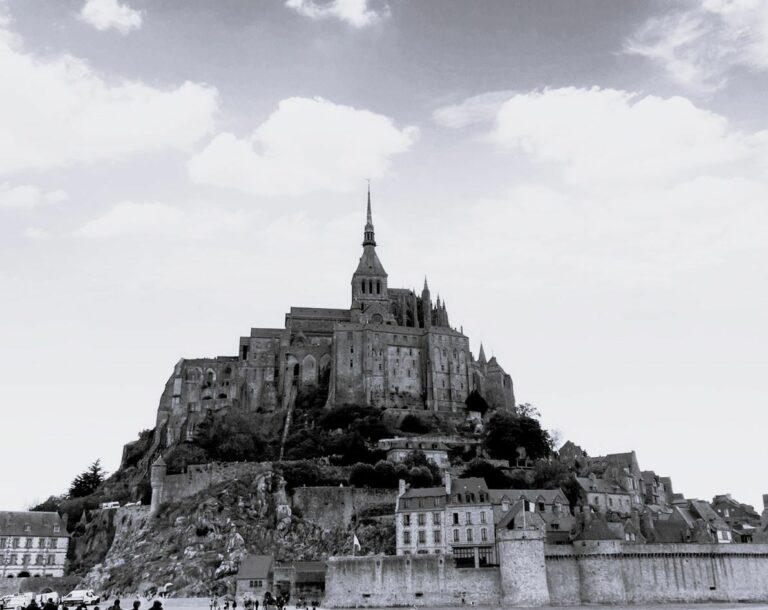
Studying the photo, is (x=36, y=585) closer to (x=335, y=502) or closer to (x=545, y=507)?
(x=335, y=502)

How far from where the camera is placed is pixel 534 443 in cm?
8638

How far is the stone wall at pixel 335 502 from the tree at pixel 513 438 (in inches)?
696

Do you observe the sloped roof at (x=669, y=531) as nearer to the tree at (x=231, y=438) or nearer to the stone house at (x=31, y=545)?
the tree at (x=231, y=438)

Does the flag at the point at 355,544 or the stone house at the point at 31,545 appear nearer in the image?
the flag at the point at 355,544

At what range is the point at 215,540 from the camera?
217 feet

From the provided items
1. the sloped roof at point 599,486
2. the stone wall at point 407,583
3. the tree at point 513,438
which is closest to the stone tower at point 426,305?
the tree at point 513,438

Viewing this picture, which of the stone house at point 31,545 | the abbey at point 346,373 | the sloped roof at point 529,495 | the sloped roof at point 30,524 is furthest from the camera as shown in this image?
the abbey at point 346,373

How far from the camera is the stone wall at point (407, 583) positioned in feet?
175

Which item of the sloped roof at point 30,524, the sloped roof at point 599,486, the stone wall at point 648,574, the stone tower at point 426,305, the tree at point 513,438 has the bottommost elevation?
the stone wall at point 648,574

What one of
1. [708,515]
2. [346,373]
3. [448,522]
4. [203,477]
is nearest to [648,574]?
[448,522]

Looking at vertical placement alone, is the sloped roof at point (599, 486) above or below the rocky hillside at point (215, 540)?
above

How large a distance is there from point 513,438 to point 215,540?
3294 cm

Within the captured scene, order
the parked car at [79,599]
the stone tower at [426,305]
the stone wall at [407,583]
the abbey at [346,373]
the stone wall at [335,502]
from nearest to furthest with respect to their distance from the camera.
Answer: the stone wall at [407,583] < the parked car at [79,599] < the stone wall at [335,502] < the abbey at [346,373] < the stone tower at [426,305]

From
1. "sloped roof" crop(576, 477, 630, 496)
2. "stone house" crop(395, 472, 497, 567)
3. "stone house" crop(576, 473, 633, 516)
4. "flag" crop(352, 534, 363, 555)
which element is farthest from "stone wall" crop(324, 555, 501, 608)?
"sloped roof" crop(576, 477, 630, 496)
